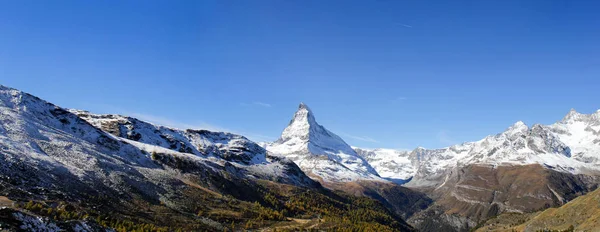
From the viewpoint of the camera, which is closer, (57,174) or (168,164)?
(57,174)

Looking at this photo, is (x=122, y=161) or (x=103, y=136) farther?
(x=103, y=136)

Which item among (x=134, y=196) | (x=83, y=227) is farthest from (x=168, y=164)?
(x=83, y=227)

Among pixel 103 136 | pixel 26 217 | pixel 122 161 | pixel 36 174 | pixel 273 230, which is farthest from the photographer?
pixel 103 136

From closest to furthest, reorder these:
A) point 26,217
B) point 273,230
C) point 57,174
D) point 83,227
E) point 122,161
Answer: point 26,217
point 83,227
point 57,174
point 273,230
point 122,161

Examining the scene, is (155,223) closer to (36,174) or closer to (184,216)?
(184,216)

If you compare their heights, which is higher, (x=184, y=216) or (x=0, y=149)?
(x=0, y=149)

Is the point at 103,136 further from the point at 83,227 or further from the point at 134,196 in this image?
the point at 83,227

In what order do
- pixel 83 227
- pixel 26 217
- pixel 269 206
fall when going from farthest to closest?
pixel 269 206 → pixel 83 227 → pixel 26 217

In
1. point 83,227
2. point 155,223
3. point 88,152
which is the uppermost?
point 88,152

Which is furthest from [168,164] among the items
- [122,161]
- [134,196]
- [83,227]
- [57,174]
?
[83,227]
